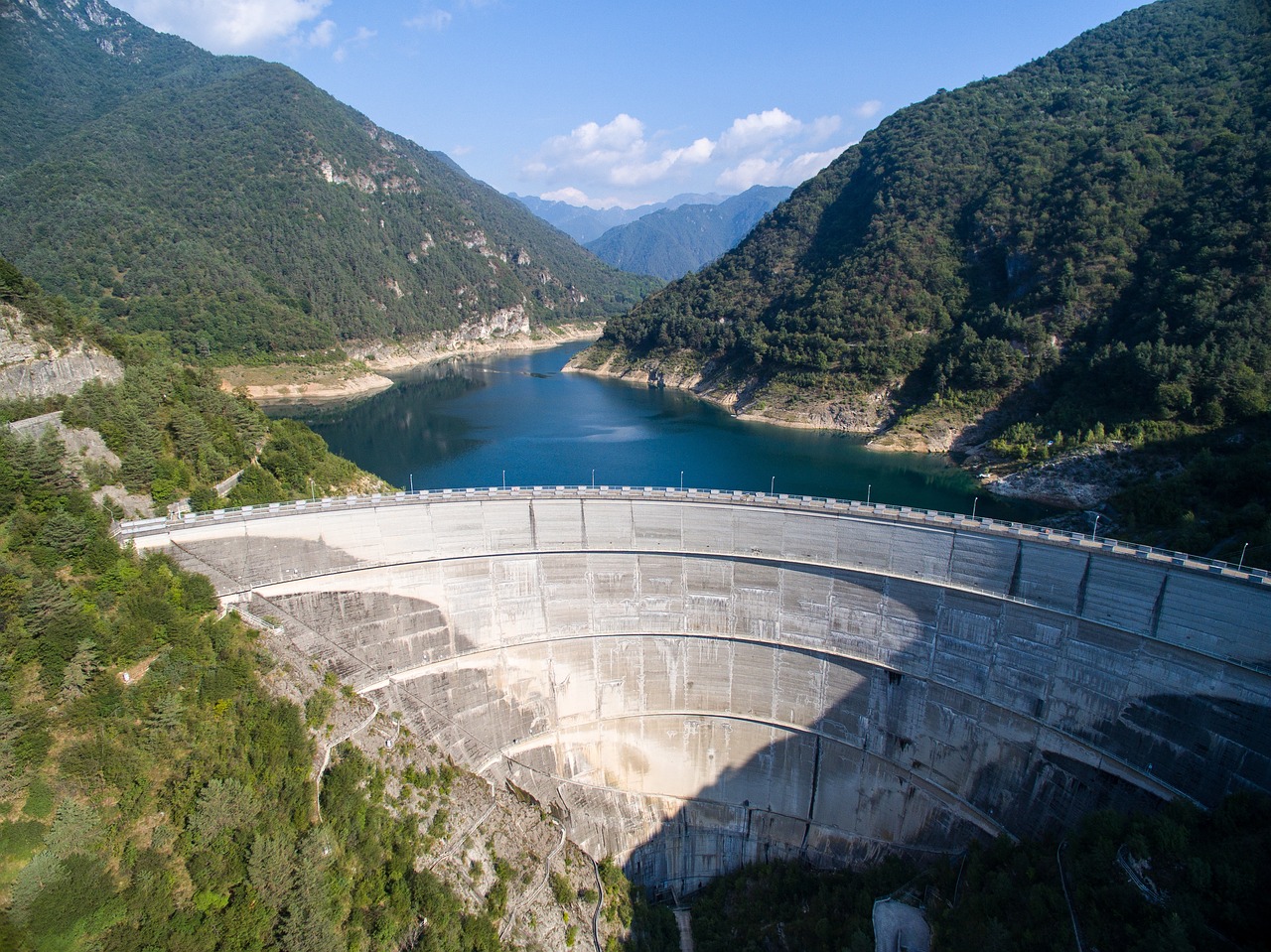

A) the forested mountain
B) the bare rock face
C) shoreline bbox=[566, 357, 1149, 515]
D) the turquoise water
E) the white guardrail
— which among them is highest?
the forested mountain

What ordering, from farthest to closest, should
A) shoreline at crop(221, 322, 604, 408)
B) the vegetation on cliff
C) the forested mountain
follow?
1. the forested mountain
2. shoreline at crop(221, 322, 604, 408)
3. the vegetation on cliff

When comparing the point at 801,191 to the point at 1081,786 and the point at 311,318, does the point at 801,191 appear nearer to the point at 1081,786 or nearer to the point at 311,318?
the point at 311,318

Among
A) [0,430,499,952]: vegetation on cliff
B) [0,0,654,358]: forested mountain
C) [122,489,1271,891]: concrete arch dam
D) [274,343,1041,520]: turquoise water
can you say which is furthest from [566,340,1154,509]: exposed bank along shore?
[0,0,654,358]: forested mountain

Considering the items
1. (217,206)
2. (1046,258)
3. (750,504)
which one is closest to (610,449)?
(750,504)

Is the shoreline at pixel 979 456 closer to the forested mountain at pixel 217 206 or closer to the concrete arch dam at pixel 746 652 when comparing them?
the concrete arch dam at pixel 746 652

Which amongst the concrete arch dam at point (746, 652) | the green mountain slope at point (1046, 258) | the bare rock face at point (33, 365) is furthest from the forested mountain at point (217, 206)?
the concrete arch dam at point (746, 652)

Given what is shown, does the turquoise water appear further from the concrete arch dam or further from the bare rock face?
the bare rock face
